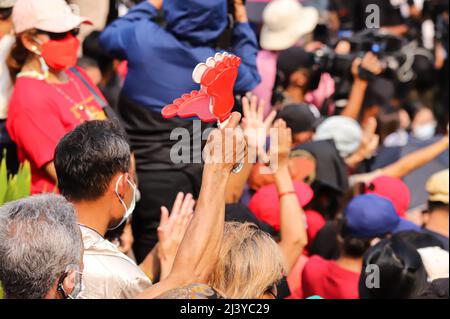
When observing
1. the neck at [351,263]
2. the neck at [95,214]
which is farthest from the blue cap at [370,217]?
the neck at [95,214]

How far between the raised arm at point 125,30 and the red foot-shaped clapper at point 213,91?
1555 mm

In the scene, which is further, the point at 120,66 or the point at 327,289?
the point at 120,66

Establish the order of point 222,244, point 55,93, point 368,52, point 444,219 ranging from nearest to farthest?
point 222,244, point 55,93, point 444,219, point 368,52

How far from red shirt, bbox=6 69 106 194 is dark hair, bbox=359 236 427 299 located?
55.2 inches

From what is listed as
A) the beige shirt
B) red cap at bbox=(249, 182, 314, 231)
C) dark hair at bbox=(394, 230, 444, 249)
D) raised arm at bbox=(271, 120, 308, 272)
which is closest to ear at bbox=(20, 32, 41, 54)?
raised arm at bbox=(271, 120, 308, 272)

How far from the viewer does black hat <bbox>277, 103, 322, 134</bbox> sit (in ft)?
17.9

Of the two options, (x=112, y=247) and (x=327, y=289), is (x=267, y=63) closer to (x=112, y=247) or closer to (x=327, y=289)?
(x=327, y=289)

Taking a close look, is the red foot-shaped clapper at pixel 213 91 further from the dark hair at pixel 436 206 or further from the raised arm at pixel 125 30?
the dark hair at pixel 436 206

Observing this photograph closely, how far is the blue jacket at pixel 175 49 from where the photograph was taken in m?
4.30

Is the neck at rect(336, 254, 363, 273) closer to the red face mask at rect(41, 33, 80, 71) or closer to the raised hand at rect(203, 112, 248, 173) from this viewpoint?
the red face mask at rect(41, 33, 80, 71)

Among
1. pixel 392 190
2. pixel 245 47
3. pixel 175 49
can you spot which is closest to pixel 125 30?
pixel 175 49

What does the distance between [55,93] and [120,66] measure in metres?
2.15

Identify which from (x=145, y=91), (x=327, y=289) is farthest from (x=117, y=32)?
(x=327, y=289)

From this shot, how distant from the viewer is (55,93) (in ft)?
13.5
